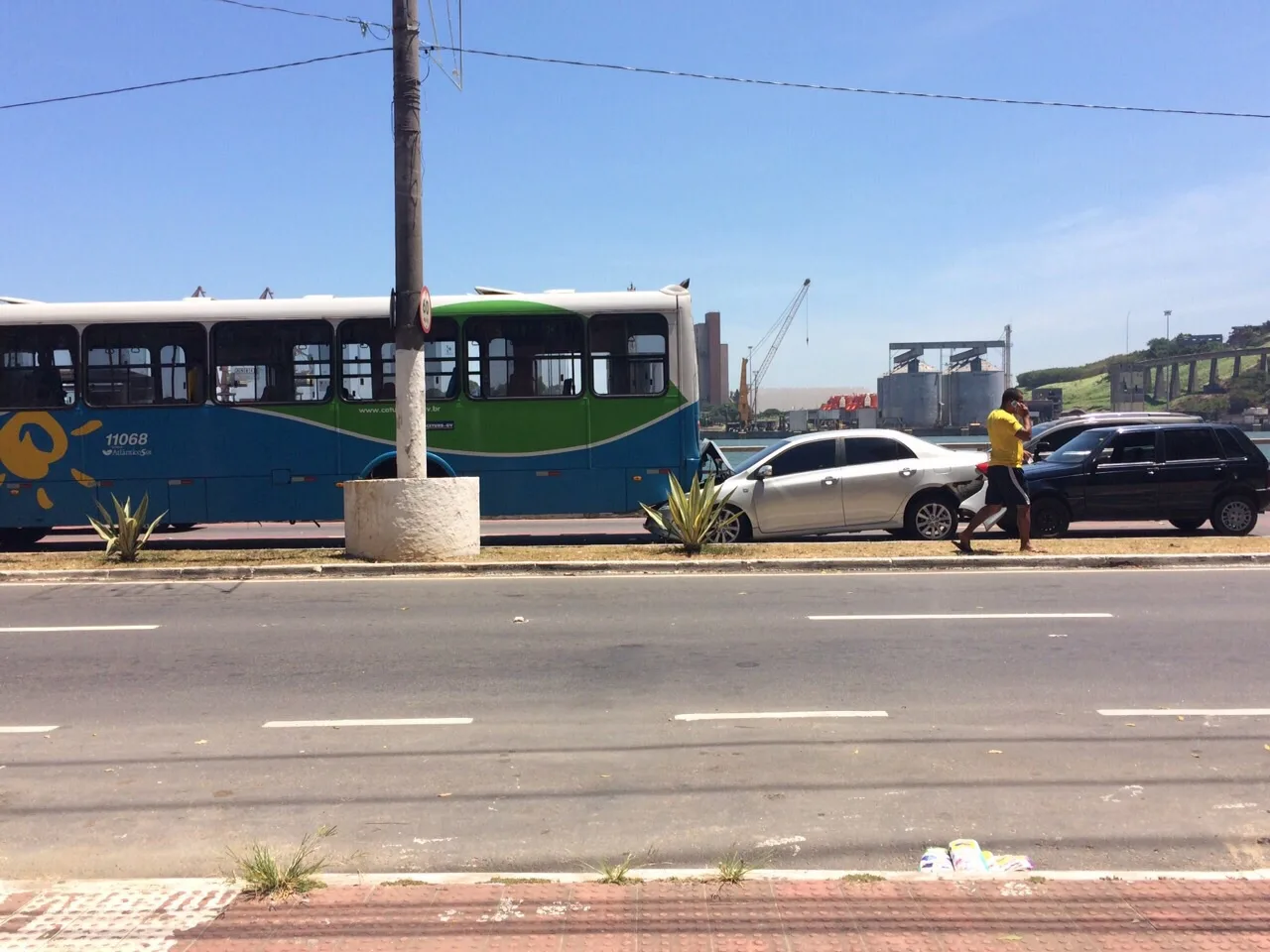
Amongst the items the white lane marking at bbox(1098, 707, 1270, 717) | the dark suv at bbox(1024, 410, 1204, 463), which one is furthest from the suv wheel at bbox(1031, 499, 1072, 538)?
the white lane marking at bbox(1098, 707, 1270, 717)

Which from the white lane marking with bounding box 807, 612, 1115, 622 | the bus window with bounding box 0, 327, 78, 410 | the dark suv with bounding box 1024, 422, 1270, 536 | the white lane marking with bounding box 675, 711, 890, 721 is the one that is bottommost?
the white lane marking with bounding box 675, 711, 890, 721

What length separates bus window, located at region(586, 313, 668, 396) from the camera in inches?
595

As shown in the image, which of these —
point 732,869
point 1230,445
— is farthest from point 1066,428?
point 732,869

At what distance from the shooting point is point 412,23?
1270 centimetres

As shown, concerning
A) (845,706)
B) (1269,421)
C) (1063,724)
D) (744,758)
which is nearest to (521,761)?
(744,758)

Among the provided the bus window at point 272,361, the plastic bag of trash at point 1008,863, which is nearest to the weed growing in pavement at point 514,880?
the plastic bag of trash at point 1008,863

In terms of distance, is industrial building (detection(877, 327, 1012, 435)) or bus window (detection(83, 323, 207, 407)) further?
industrial building (detection(877, 327, 1012, 435))

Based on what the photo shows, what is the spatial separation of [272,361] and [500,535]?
485cm

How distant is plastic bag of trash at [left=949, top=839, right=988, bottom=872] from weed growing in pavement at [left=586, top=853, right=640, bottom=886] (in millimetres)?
1320

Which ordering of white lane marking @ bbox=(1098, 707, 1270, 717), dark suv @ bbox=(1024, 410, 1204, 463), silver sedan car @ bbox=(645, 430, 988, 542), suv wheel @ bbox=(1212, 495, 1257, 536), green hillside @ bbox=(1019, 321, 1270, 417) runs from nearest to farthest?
white lane marking @ bbox=(1098, 707, 1270, 717), silver sedan car @ bbox=(645, 430, 988, 542), suv wheel @ bbox=(1212, 495, 1257, 536), dark suv @ bbox=(1024, 410, 1204, 463), green hillside @ bbox=(1019, 321, 1270, 417)

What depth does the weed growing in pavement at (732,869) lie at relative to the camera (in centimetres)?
399

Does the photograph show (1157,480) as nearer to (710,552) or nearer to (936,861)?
(710,552)

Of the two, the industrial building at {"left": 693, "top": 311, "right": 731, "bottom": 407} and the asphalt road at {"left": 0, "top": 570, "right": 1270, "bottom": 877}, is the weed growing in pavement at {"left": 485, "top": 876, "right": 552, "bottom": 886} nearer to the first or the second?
the asphalt road at {"left": 0, "top": 570, "right": 1270, "bottom": 877}

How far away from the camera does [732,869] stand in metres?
4.04
